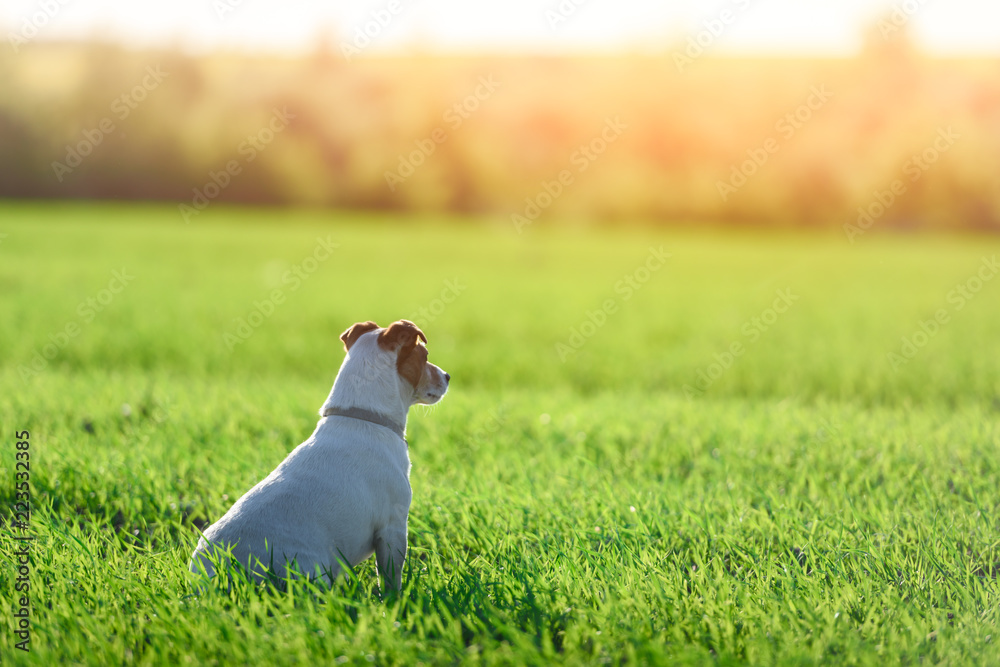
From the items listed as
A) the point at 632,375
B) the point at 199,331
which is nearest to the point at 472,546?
the point at 632,375

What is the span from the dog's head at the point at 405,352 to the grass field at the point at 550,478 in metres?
0.87

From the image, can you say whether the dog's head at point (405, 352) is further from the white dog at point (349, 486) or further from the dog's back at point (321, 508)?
the dog's back at point (321, 508)

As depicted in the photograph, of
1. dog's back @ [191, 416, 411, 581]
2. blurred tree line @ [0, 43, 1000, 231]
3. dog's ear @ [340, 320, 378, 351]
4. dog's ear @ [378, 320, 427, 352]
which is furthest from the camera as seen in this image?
blurred tree line @ [0, 43, 1000, 231]

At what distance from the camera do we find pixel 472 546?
4121 millimetres

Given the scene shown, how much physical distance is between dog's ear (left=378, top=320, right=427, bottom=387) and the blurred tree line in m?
31.2

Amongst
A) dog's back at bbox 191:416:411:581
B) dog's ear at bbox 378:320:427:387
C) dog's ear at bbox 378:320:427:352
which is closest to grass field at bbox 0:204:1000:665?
dog's back at bbox 191:416:411:581

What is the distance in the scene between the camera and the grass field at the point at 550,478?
314 centimetres

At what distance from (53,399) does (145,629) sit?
4.19m

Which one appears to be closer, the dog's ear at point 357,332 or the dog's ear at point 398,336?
the dog's ear at point 398,336

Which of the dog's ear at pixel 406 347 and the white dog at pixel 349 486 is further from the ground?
the dog's ear at pixel 406 347

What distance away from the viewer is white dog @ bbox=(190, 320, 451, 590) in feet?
10.7

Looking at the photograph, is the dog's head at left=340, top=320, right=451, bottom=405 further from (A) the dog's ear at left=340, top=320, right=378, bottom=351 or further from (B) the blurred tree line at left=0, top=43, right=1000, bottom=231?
(B) the blurred tree line at left=0, top=43, right=1000, bottom=231

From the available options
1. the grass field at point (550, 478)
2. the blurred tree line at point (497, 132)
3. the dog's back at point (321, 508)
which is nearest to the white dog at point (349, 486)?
the dog's back at point (321, 508)

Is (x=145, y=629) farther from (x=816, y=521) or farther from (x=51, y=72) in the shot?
(x=51, y=72)
